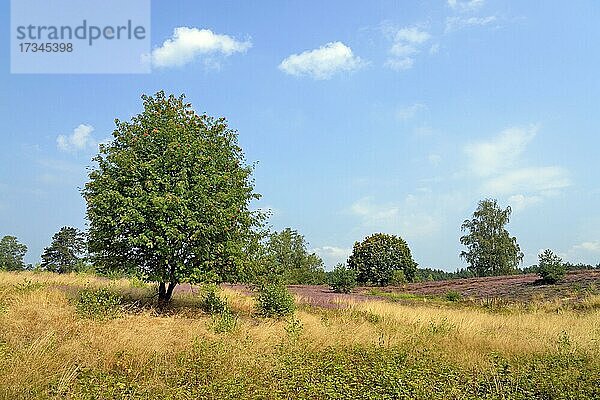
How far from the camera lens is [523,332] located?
12.6 metres

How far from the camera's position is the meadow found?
704 cm

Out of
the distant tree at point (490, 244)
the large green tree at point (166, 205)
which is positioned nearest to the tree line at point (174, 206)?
the large green tree at point (166, 205)

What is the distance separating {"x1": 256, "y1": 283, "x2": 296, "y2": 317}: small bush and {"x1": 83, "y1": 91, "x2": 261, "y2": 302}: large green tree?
129 centimetres

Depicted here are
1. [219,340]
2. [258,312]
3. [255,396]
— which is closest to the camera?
[255,396]

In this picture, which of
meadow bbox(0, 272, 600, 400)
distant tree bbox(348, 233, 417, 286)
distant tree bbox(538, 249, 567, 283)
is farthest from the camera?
distant tree bbox(348, 233, 417, 286)

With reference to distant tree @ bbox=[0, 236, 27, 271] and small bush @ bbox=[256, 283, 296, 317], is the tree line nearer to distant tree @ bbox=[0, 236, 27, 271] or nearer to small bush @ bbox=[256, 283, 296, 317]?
small bush @ bbox=[256, 283, 296, 317]

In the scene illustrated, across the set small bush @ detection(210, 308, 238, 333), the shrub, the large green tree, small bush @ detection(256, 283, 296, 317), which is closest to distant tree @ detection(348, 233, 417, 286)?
the shrub

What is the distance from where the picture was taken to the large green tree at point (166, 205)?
12.9 metres

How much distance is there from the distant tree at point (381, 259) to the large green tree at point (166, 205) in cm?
3366

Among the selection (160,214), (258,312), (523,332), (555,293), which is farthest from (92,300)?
(555,293)

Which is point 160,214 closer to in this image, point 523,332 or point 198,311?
point 198,311

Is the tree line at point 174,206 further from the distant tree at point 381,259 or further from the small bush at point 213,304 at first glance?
the distant tree at point 381,259

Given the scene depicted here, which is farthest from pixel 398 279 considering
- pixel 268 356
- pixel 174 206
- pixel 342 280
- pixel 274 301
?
pixel 268 356

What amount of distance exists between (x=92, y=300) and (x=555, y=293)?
70.6 feet
